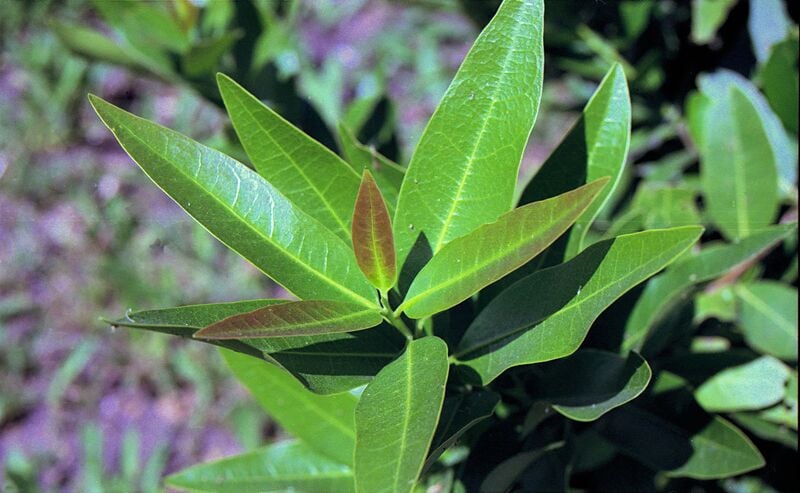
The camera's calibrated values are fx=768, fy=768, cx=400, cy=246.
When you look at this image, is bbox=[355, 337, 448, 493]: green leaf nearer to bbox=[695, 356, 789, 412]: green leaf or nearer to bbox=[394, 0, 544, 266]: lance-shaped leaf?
bbox=[394, 0, 544, 266]: lance-shaped leaf

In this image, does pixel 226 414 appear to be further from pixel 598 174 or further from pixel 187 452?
pixel 598 174

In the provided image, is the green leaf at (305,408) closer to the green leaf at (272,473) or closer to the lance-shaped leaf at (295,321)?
the green leaf at (272,473)

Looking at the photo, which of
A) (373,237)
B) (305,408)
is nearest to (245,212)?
(373,237)

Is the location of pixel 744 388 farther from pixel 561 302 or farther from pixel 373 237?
pixel 373 237

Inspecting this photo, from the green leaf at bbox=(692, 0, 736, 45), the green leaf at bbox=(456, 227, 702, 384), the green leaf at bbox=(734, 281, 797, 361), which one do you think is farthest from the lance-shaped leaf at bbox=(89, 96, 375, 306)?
the green leaf at bbox=(692, 0, 736, 45)

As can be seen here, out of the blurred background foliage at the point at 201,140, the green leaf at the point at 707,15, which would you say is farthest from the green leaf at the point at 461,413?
the green leaf at the point at 707,15
